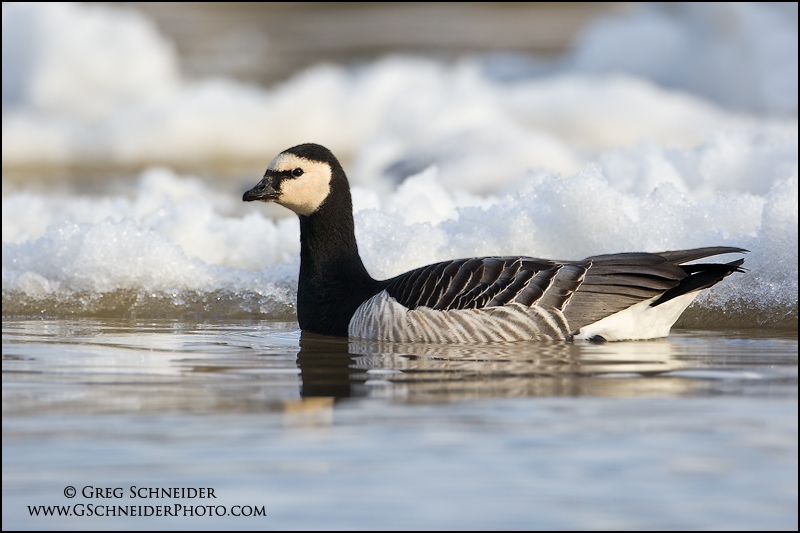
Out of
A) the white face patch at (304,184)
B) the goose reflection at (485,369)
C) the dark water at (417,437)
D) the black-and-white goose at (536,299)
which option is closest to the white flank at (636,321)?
the black-and-white goose at (536,299)

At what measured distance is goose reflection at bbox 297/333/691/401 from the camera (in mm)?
6098

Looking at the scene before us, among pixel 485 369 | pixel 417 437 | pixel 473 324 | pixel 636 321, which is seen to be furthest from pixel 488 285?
pixel 417 437

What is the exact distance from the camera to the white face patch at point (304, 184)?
30.5 ft

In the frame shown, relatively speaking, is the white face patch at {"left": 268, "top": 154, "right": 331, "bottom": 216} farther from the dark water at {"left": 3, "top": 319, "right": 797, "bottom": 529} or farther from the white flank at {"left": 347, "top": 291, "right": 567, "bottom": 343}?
the dark water at {"left": 3, "top": 319, "right": 797, "bottom": 529}

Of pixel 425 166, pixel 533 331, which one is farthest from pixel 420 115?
pixel 533 331

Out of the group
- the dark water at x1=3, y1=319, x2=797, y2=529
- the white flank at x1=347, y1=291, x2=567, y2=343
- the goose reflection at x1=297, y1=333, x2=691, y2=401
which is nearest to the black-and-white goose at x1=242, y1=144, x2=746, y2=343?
the white flank at x1=347, y1=291, x2=567, y2=343

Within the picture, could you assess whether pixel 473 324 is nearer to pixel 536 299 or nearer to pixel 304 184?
pixel 536 299

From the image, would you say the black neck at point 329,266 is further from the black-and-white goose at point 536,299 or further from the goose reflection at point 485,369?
the goose reflection at point 485,369

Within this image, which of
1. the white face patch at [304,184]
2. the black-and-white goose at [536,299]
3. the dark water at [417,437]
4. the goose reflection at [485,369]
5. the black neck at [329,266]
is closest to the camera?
the dark water at [417,437]

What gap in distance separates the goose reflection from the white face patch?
1.24 metres

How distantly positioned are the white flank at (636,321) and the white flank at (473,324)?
10.1 inches

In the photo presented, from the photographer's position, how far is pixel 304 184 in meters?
9.34

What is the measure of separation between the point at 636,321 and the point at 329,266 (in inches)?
94.5

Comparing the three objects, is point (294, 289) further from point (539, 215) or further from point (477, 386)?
point (477, 386)
